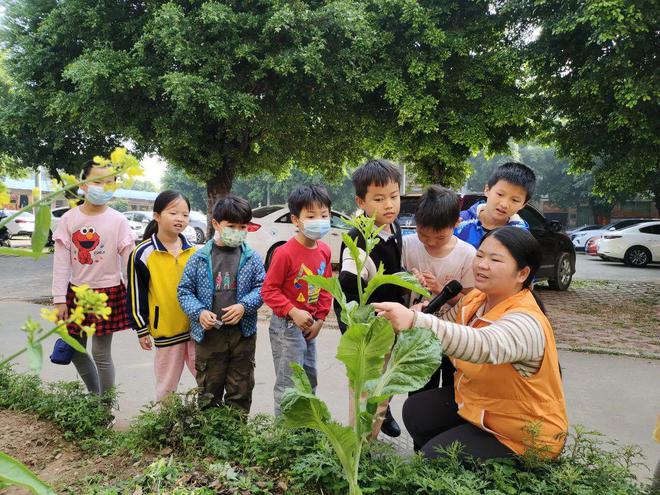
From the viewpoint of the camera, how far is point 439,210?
7.95 ft

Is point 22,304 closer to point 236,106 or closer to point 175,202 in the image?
point 236,106

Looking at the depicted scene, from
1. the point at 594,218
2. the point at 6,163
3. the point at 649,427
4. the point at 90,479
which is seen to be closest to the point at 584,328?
the point at 649,427

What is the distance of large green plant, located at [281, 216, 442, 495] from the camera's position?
1.45 meters

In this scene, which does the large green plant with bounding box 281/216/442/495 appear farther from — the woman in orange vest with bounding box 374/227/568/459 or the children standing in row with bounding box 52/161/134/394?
the children standing in row with bounding box 52/161/134/394

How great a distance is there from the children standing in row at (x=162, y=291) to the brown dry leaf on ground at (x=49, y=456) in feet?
1.94

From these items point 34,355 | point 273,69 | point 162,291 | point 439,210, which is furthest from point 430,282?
point 273,69

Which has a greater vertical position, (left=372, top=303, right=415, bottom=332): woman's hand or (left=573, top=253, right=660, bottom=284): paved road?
(left=372, top=303, right=415, bottom=332): woman's hand

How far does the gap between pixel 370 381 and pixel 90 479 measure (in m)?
1.38

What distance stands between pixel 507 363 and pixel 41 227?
5.27 ft

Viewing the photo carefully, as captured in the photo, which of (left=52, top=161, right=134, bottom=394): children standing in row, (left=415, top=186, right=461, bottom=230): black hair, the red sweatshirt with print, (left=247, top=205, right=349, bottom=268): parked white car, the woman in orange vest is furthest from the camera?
(left=247, top=205, right=349, bottom=268): parked white car

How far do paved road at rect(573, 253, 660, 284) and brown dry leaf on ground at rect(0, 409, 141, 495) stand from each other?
12.4 metres

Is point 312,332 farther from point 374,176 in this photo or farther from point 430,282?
point 374,176

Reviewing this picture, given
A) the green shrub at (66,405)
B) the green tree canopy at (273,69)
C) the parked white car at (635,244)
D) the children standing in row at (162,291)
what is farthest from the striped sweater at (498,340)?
the parked white car at (635,244)

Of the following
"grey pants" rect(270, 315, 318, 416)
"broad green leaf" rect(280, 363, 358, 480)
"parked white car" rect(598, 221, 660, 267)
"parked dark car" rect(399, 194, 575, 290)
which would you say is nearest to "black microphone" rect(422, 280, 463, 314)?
"broad green leaf" rect(280, 363, 358, 480)
